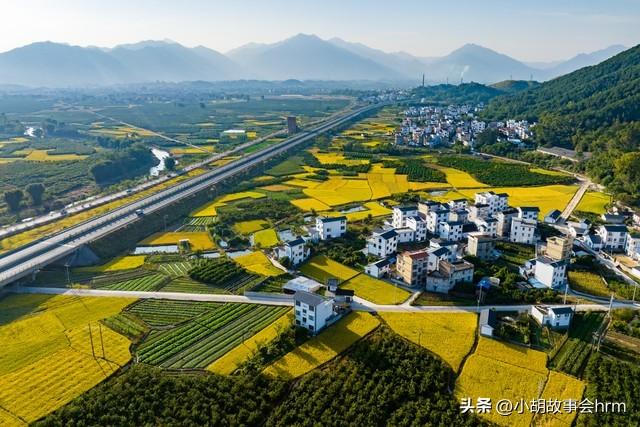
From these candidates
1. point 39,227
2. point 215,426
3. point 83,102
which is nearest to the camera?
point 215,426

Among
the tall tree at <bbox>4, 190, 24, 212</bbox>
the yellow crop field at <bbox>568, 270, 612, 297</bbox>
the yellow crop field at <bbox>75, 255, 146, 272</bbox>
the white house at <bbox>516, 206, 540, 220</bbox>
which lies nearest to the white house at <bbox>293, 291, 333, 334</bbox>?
the yellow crop field at <bbox>75, 255, 146, 272</bbox>

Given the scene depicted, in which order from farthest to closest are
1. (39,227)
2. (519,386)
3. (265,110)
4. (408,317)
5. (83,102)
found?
(83,102) → (265,110) → (39,227) → (408,317) → (519,386)

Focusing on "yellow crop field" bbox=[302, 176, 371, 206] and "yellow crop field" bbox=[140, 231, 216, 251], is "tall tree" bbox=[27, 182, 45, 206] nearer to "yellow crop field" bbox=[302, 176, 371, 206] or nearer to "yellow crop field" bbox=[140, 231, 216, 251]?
"yellow crop field" bbox=[140, 231, 216, 251]

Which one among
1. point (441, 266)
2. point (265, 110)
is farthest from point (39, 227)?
point (265, 110)

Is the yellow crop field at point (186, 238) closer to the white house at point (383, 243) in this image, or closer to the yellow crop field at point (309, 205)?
the yellow crop field at point (309, 205)

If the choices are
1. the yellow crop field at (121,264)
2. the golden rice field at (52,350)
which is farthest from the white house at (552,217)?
the golden rice field at (52,350)

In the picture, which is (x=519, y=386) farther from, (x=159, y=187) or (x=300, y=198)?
(x=159, y=187)

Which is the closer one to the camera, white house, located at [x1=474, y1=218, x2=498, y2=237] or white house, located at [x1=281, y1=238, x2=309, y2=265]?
white house, located at [x1=281, y1=238, x2=309, y2=265]

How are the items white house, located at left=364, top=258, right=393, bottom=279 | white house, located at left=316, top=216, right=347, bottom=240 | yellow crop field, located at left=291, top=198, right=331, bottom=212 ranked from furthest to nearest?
yellow crop field, located at left=291, top=198, right=331, bottom=212 < white house, located at left=316, top=216, right=347, bottom=240 < white house, located at left=364, top=258, right=393, bottom=279
